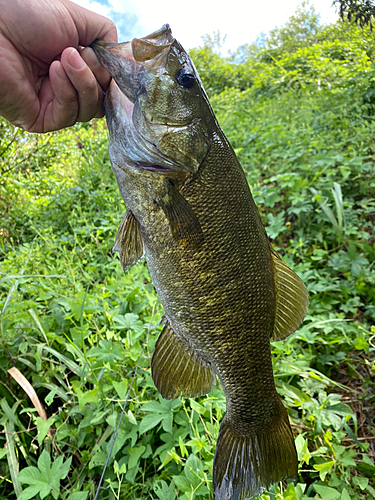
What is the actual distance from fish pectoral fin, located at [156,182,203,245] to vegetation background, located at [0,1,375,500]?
0.84 m

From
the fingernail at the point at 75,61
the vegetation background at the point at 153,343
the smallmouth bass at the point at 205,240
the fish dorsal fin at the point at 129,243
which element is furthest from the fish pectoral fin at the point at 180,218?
the vegetation background at the point at 153,343

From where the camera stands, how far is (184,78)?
3.30 ft

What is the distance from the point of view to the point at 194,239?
981 millimetres

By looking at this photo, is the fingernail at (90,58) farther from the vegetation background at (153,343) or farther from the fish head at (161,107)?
the vegetation background at (153,343)

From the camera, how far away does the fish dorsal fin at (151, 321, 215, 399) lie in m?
1.07

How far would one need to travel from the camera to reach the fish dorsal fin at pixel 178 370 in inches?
42.3

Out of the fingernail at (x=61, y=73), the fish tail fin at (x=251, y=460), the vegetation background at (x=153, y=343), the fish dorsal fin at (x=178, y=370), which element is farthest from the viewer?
the vegetation background at (x=153, y=343)

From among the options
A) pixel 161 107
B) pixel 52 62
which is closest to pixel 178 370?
pixel 161 107

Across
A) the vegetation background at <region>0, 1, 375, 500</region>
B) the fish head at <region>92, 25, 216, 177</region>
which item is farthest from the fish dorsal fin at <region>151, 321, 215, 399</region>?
the fish head at <region>92, 25, 216, 177</region>

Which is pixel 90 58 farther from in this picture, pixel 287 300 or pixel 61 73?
pixel 287 300

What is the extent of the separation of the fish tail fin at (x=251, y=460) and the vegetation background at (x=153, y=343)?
0.27 meters

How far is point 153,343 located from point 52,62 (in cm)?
136

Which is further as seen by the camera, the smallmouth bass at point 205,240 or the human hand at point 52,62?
the human hand at point 52,62

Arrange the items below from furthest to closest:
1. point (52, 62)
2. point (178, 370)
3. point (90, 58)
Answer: point (52, 62)
point (90, 58)
point (178, 370)
